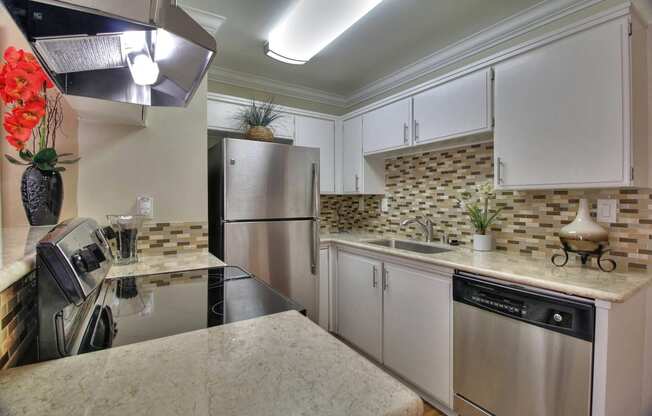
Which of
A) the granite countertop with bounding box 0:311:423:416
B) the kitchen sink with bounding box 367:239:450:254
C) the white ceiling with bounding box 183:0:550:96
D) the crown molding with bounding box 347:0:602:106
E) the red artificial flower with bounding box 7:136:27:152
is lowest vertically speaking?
the kitchen sink with bounding box 367:239:450:254

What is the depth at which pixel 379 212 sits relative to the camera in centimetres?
304

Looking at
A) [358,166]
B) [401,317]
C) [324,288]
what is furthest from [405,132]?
[324,288]

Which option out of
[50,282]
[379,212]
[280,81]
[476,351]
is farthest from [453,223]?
[50,282]

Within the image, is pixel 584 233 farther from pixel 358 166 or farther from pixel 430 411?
pixel 358 166

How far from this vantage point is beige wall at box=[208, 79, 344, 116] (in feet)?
9.10

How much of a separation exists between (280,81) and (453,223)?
80.6 inches

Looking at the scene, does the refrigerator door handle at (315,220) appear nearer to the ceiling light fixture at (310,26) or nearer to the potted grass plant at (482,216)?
the ceiling light fixture at (310,26)

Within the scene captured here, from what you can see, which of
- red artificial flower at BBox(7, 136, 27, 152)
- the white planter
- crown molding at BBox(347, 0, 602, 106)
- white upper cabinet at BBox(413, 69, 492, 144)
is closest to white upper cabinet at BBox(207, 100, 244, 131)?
crown molding at BBox(347, 0, 602, 106)

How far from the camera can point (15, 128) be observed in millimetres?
924

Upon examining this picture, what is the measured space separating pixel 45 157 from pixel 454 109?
2.10 metres

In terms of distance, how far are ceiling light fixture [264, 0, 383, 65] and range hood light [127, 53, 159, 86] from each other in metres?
1.14

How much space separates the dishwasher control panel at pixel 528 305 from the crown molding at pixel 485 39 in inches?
64.3

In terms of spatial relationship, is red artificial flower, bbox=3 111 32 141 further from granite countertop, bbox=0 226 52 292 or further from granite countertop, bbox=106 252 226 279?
granite countertop, bbox=106 252 226 279

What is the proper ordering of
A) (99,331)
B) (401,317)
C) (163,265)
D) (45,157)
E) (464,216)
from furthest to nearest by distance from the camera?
(464,216), (401,317), (163,265), (45,157), (99,331)
